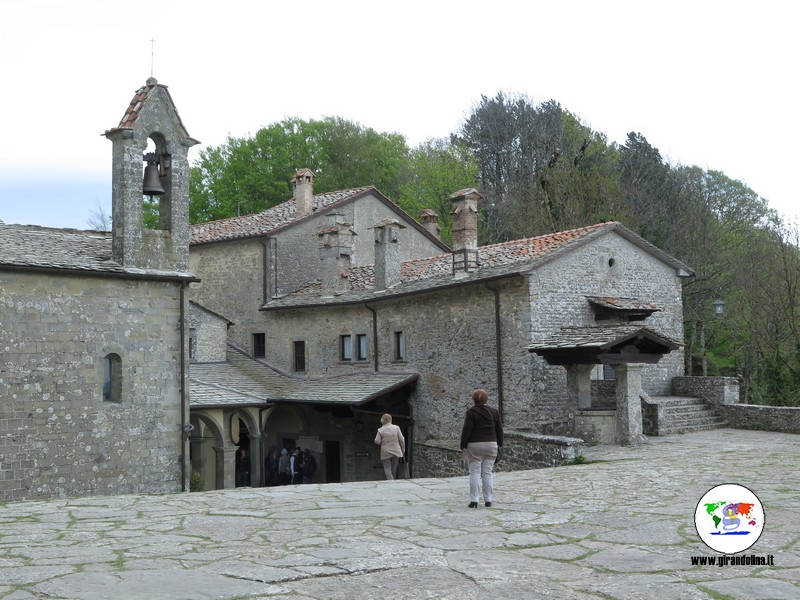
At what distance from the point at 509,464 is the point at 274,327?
1273 centimetres

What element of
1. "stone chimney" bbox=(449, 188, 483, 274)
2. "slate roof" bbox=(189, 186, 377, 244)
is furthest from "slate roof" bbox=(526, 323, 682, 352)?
"slate roof" bbox=(189, 186, 377, 244)

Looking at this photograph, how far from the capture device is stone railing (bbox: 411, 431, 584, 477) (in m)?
16.3

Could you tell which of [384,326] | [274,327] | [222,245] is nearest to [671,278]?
[384,326]

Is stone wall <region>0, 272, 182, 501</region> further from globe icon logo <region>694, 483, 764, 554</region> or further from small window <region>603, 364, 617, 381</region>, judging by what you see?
globe icon logo <region>694, 483, 764, 554</region>

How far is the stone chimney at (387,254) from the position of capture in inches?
993

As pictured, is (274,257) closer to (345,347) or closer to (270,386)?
(345,347)

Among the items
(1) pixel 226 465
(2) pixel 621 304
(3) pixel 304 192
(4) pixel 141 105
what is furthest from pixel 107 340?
(3) pixel 304 192

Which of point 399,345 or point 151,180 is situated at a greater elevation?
point 151,180

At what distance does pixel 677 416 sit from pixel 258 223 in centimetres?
1602

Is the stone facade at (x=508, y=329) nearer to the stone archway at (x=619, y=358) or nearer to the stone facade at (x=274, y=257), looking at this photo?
the stone archway at (x=619, y=358)

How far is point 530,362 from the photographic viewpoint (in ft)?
66.0

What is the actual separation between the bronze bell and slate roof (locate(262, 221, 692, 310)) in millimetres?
7731

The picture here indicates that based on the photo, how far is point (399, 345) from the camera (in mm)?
25000

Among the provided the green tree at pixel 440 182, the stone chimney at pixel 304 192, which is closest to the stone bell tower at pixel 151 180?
the stone chimney at pixel 304 192
